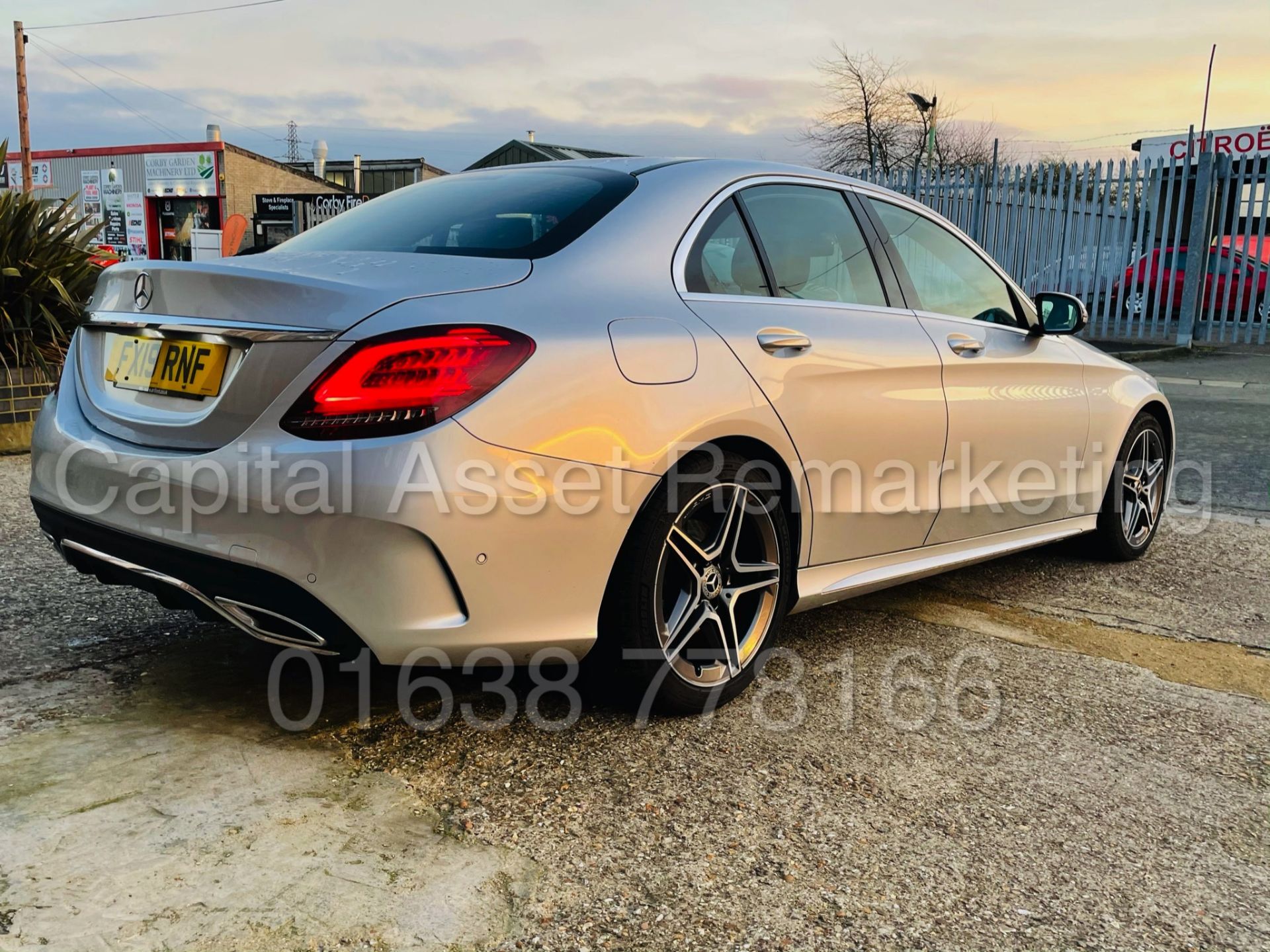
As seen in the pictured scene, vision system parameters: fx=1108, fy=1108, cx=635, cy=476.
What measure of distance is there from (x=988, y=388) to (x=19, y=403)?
5648 millimetres

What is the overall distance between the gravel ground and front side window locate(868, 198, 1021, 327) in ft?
3.85

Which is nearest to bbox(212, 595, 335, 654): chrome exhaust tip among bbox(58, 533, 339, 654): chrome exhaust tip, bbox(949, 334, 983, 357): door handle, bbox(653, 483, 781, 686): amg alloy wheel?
bbox(58, 533, 339, 654): chrome exhaust tip

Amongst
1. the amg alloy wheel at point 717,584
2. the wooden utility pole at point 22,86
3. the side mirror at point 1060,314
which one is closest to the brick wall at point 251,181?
the wooden utility pole at point 22,86

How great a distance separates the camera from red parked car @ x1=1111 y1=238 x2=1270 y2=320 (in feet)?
48.6

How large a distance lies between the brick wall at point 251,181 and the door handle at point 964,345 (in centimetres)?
3780

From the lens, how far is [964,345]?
3.75 metres

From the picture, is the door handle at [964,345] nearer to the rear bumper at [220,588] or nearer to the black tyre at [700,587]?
the black tyre at [700,587]

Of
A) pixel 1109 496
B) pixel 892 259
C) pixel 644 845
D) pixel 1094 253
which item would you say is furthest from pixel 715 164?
pixel 1094 253

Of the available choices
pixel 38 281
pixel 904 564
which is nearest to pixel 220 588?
pixel 904 564

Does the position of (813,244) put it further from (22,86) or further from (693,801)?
(22,86)

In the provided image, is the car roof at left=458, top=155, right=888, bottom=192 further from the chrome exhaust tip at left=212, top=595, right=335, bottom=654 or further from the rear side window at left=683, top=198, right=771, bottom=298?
the chrome exhaust tip at left=212, top=595, right=335, bottom=654

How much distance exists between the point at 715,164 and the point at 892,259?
30.3 inches

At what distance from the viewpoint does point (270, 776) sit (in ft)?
8.21

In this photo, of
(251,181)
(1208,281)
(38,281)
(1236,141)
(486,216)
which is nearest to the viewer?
(486,216)
